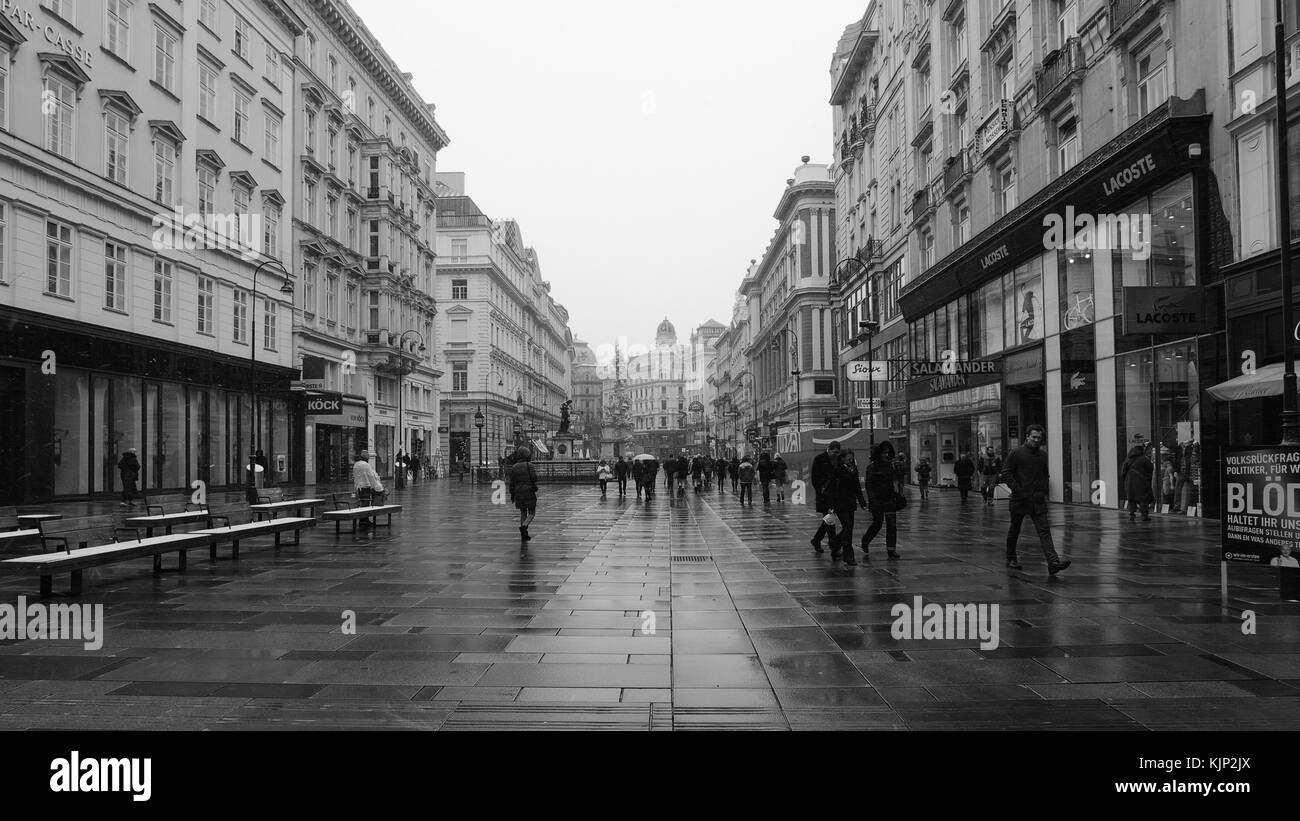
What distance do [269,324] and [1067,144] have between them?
30.0 metres

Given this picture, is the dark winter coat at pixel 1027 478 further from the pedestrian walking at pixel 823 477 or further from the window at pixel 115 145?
the window at pixel 115 145

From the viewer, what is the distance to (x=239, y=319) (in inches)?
1321

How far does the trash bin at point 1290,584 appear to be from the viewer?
8.43 meters

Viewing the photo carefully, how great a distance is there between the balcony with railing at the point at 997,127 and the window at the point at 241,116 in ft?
89.7

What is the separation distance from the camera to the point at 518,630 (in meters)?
7.63

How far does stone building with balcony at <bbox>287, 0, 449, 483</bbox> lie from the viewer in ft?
133

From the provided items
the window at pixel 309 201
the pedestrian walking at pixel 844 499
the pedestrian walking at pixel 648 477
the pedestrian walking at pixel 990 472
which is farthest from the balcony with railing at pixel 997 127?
the window at pixel 309 201

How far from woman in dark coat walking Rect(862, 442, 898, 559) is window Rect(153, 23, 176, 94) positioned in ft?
87.3

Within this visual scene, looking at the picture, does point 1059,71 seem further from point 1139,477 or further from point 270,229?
point 270,229

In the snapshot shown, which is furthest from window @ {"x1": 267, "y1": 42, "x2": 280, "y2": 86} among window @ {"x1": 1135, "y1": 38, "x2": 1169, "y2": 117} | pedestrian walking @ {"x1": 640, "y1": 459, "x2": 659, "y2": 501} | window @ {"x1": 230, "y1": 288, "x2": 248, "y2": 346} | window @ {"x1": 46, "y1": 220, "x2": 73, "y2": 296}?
window @ {"x1": 1135, "y1": 38, "x2": 1169, "y2": 117}

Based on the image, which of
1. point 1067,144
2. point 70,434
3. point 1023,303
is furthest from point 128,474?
point 1067,144
